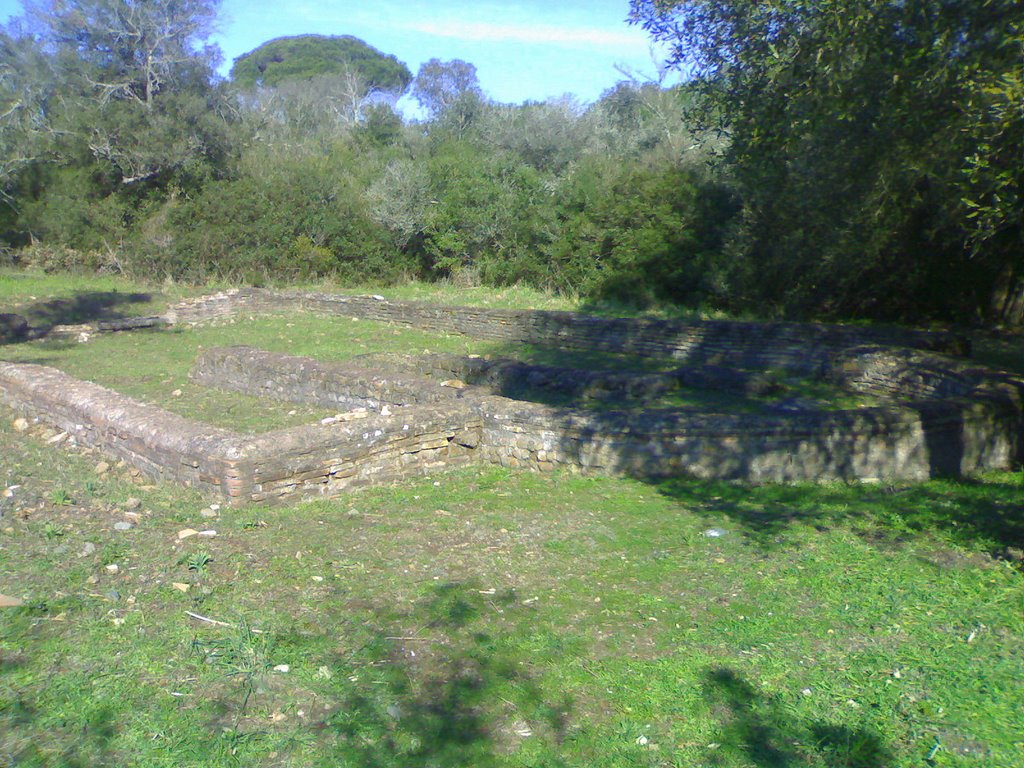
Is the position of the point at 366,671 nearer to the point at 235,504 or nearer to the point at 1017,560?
the point at 235,504

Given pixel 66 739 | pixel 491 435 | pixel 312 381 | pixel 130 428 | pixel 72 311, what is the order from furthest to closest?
pixel 72 311
pixel 312 381
pixel 491 435
pixel 130 428
pixel 66 739

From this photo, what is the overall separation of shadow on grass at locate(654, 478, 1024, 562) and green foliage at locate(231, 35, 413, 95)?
5982 cm

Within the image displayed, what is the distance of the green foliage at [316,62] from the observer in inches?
2557

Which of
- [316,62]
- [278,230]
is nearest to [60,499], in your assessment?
[278,230]

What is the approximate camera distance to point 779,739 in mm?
3438

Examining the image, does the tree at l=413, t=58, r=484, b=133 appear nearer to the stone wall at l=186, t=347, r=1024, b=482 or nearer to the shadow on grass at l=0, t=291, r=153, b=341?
the shadow on grass at l=0, t=291, r=153, b=341

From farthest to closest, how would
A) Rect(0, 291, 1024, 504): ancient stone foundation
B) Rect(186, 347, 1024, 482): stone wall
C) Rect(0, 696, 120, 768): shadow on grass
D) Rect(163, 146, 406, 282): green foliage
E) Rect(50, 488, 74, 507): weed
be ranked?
1. Rect(163, 146, 406, 282): green foliage
2. Rect(186, 347, 1024, 482): stone wall
3. Rect(0, 291, 1024, 504): ancient stone foundation
4. Rect(50, 488, 74, 507): weed
5. Rect(0, 696, 120, 768): shadow on grass

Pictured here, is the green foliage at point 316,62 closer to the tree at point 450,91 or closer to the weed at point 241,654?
Result: the tree at point 450,91

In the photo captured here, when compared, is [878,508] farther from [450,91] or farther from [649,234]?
[450,91]

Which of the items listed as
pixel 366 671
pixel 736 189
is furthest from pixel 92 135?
pixel 366 671

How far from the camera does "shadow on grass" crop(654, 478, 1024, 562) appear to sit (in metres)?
5.86

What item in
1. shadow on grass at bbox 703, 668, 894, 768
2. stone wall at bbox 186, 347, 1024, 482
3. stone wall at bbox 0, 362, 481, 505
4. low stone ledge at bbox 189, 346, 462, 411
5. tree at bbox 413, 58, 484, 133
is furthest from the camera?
tree at bbox 413, 58, 484, 133

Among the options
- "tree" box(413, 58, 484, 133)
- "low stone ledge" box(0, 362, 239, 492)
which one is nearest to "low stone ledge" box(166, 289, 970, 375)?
"low stone ledge" box(0, 362, 239, 492)

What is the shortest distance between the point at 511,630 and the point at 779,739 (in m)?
1.43
